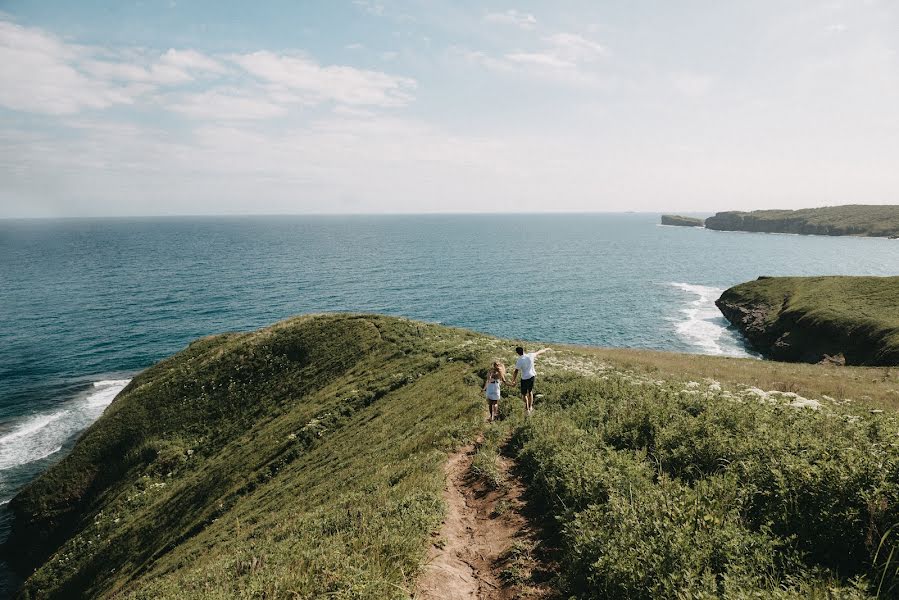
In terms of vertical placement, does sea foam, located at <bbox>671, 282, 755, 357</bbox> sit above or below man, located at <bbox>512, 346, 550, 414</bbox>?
below

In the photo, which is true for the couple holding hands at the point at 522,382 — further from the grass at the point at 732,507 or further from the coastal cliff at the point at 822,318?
the coastal cliff at the point at 822,318

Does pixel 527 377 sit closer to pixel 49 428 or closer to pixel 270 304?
pixel 49 428

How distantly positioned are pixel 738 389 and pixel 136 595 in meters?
32.0

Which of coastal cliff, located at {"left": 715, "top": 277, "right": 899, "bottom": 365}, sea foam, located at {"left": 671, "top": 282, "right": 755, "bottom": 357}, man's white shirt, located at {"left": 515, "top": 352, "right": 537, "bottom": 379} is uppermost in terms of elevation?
man's white shirt, located at {"left": 515, "top": 352, "right": 537, "bottom": 379}

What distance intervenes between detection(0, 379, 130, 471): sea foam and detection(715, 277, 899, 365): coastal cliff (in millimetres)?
105490

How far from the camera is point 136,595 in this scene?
60.6 ft

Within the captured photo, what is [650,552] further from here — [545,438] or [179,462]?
[179,462]

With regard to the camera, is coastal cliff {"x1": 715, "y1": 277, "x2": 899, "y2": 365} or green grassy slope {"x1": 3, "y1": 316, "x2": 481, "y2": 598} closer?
green grassy slope {"x1": 3, "y1": 316, "x2": 481, "y2": 598}

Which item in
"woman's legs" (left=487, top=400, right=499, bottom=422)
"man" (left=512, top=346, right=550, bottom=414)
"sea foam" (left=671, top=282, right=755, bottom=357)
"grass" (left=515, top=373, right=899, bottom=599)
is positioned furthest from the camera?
"sea foam" (left=671, top=282, right=755, bottom=357)

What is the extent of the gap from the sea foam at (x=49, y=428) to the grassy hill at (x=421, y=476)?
12.4m

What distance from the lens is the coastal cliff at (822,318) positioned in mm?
60969

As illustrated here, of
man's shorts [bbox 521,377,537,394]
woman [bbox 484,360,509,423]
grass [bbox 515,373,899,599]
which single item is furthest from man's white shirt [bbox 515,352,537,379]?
grass [bbox 515,373,899,599]

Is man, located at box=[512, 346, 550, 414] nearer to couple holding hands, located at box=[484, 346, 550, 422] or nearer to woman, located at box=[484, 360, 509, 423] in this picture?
couple holding hands, located at box=[484, 346, 550, 422]

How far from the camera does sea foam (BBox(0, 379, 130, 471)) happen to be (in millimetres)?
50906
